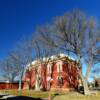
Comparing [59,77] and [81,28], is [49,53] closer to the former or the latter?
[59,77]

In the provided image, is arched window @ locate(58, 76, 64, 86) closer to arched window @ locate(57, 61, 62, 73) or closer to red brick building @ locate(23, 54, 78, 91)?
red brick building @ locate(23, 54, 78, 91)

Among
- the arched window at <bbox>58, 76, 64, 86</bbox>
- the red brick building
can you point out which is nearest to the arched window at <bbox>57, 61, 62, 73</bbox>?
the red brick building

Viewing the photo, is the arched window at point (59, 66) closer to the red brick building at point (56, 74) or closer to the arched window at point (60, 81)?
the red brick building at point (56, 74)

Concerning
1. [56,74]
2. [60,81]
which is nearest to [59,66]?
[56,74]

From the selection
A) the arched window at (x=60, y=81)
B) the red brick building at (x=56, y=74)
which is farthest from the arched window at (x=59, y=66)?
the arched window at (x=60, y=81)

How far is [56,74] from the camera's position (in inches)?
1797

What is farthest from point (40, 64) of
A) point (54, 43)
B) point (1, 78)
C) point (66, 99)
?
point (1, 78)

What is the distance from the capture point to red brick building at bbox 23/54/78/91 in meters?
44.6

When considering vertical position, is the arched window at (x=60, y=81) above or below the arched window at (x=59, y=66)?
below

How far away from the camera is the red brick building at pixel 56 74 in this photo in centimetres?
4459

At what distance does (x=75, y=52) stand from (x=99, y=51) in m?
3.62

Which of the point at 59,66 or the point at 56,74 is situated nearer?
the point at 59,66

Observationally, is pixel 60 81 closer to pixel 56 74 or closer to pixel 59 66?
pixel 56 74

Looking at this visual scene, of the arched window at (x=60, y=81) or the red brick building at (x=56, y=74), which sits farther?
the arched window at (x=60, y=81)
